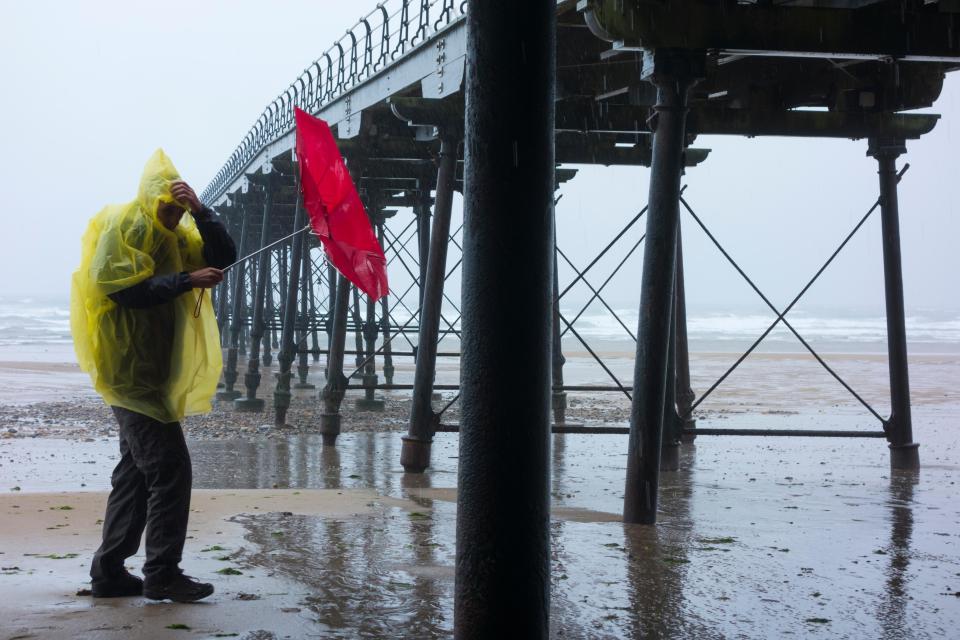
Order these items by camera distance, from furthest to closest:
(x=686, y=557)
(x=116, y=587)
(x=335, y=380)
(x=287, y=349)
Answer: (x=287, y=349) < (x=335, y=380) < (x=686, y=557) < (x=116, y=587)

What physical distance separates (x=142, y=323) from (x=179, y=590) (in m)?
1.00

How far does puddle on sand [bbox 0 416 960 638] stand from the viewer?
435 cm

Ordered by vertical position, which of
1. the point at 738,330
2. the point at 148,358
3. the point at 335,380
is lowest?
the point at 335,380

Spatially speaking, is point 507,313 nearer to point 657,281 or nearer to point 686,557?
point 686,557

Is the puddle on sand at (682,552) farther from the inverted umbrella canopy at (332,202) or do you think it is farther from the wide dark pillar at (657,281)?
the inverted umbrella canopy at (332,202)

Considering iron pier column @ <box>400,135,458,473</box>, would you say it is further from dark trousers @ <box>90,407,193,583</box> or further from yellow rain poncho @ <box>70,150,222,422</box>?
dark trousers @ <box>90,407,193,583</box>

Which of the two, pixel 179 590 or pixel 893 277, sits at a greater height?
pixel 893 277

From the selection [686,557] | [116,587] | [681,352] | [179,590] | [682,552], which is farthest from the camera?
[681,352]

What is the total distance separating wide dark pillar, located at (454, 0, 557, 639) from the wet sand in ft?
3.78

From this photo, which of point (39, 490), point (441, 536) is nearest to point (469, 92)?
point (441, 536)

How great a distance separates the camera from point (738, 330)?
6606 centimetres

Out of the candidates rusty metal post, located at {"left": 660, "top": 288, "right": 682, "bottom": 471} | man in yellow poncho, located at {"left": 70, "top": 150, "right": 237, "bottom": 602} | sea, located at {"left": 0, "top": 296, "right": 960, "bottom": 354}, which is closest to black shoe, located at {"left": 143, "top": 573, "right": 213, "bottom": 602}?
man in yellow poncho, located at {"left": 70, "top": 150, "right": 237, "bottom": 602}

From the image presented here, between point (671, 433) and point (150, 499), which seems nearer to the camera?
point (150, 499)

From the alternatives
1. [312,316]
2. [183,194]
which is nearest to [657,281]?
[183,194]
